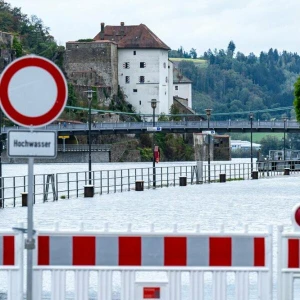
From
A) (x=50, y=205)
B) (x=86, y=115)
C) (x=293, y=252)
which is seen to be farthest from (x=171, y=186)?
(x=86, y=115)

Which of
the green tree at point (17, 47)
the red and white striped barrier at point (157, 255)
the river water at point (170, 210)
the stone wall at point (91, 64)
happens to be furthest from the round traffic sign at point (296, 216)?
the stone wall at point (91, 64)

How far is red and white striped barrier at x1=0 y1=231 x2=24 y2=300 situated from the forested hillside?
14683 cm

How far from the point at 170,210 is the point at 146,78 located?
428 feet

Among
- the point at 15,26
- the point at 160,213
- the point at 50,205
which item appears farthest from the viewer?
the point at 15,26

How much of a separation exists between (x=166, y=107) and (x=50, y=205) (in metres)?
127

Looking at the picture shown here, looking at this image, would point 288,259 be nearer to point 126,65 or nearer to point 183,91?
point 126,65

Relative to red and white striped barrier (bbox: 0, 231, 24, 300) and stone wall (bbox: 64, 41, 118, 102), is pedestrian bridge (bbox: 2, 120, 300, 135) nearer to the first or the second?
stone wall (bbox: 64, 41, 118, 102)

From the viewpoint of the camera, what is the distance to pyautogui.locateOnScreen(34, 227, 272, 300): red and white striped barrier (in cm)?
851

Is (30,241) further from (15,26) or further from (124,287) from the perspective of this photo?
(15,26)

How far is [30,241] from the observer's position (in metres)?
8.14

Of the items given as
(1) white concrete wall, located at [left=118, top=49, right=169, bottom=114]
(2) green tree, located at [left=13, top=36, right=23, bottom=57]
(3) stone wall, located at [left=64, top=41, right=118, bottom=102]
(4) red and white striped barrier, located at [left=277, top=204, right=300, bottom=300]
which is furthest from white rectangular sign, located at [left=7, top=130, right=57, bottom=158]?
(1) white concrete wall, located at [left=118, top=49, right=169, bottom=114]

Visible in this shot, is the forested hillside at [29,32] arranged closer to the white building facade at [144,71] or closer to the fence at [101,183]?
the white building facade at [144,71]

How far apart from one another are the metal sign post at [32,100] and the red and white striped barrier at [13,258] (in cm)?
60

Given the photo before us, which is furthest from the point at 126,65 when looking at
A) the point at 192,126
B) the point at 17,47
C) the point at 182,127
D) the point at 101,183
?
the point at 101,183
